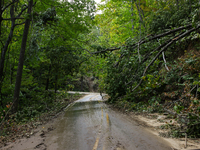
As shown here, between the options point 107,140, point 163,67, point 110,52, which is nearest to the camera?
point 107,140

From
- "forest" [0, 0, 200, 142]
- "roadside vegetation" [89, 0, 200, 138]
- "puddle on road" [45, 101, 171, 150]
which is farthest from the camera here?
"forest" [0, 0, 200, 142]

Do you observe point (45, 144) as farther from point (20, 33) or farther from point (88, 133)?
point (20, 33)

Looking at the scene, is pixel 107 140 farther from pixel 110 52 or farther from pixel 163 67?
pixel 163 67

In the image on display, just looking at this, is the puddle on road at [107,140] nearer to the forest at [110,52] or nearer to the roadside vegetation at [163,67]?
the roadside vegetation at [163,67]

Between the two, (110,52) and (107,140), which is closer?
(107,140)

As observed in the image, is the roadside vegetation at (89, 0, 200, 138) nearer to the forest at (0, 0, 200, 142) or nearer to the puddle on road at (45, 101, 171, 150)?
the forest at (0, 0, 200, 142)

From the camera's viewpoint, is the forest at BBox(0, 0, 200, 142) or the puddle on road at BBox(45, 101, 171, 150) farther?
the forest at BBox(0, 0, 200, 142)

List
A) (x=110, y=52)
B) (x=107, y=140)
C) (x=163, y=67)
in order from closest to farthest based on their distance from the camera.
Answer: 1. (x=107, y=140)
2. (x=110, y=52)
3. (x=163, y=67)

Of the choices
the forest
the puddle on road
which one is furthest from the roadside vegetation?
the puddle on road

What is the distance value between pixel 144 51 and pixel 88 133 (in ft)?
26.2

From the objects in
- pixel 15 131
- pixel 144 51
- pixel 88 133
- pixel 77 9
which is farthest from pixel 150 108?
pixel 77 9

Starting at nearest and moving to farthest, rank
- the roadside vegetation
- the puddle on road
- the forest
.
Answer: the puddle on road
the roadside vegetation
the forest

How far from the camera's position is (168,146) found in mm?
4973

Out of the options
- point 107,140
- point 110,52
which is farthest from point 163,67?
point 107,140
